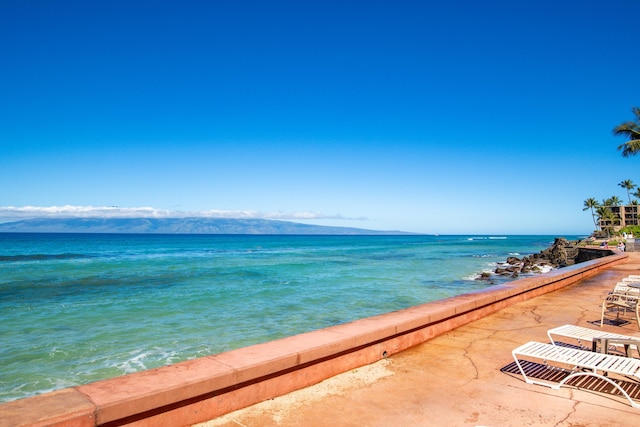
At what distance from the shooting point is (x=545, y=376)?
13.7 feet

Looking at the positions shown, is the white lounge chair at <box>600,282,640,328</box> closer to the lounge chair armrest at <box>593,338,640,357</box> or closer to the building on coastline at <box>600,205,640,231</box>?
the lounge chair armrest at <box>593,338,640,357</box>

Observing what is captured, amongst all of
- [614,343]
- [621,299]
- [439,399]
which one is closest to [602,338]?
[614,343]

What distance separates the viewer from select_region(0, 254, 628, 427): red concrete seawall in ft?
8.56

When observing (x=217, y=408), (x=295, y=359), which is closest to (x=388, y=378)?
(x=295, y=359)

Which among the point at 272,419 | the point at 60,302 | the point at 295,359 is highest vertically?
the point at 295,359

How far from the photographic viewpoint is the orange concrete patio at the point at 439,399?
3236 millimetres

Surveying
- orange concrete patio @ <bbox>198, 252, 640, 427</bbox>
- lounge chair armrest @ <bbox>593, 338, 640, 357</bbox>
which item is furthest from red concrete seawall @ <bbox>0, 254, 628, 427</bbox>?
lounge chair armrest @ <bbox>593, 338, 640, 357</bbox>

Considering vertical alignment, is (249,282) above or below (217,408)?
below

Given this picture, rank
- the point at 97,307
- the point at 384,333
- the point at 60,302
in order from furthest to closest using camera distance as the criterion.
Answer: the point at 60,302
the point at 97,307
the point at 384,333

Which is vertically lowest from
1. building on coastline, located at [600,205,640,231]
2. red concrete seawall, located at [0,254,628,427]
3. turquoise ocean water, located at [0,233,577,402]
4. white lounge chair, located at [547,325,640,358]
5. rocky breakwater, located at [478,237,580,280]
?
turquoise ocean water, located at [0,233,577,402]

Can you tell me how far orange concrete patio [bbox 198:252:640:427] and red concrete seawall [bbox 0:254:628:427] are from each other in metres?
0.12

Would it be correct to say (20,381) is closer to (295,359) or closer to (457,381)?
(295,359)

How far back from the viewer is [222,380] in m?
3.19

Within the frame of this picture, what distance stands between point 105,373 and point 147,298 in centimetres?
952
